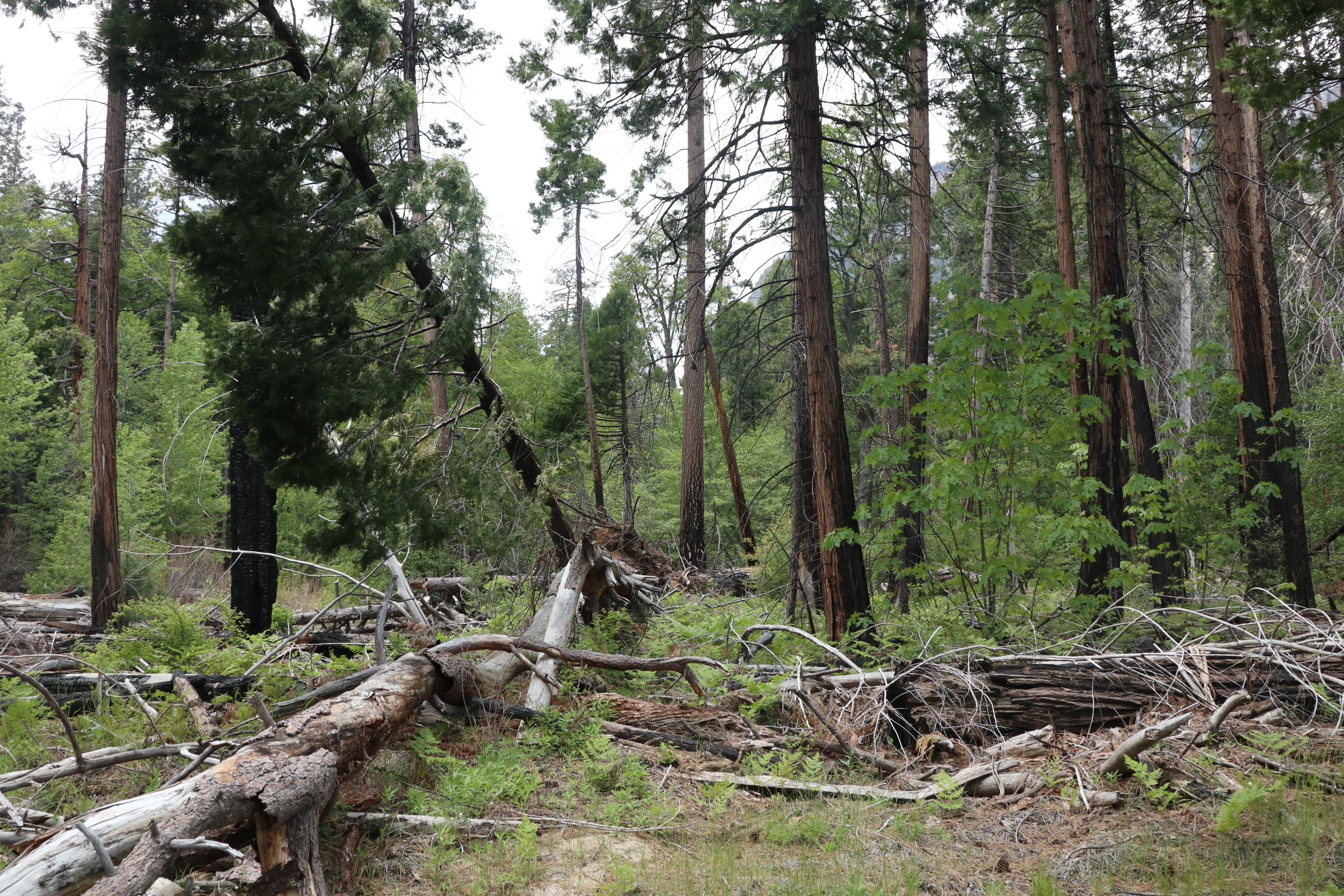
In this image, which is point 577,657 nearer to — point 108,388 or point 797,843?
point 797,843

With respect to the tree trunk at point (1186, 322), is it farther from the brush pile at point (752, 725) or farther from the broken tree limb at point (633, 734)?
the broken tree limb at point (633, 734)

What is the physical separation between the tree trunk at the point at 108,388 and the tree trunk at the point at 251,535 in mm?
3047

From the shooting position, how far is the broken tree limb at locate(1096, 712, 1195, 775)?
151 inches

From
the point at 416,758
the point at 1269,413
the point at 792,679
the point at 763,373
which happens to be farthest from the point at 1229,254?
the point at 416,758

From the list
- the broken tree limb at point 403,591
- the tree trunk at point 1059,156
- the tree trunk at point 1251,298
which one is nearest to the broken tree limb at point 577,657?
the broken tree limb at point 403,591

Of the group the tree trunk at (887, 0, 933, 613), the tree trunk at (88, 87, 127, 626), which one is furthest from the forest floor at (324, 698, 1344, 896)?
the tree trunk at (88, 87, 127, 626)

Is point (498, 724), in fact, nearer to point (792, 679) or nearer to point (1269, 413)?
point (792, 679)

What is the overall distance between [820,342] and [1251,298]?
7777mm

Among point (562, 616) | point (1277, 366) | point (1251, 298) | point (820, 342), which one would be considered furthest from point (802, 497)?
point (1251, 298)

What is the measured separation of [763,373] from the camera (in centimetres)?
757

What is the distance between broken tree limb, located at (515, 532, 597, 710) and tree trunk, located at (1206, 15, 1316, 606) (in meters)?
8.93

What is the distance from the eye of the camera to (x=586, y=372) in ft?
72.8

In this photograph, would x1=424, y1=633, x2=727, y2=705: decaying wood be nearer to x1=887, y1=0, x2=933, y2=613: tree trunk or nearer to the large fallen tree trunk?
the large fallen tree trunk

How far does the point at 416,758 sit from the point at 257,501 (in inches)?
259
